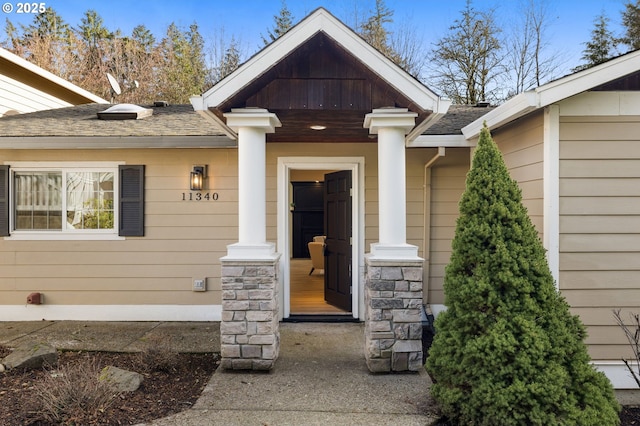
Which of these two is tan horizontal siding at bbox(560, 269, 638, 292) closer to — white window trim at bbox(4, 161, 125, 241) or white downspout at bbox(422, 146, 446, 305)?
white downspout at bbox(422, 146, 446, 305)

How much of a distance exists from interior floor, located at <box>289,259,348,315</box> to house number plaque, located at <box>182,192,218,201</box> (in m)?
1.87

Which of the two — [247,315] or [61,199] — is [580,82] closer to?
[247,315]

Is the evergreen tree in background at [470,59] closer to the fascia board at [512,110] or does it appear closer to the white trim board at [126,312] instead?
the fascia board at [512,110]

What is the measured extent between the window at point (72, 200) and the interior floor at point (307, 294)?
2.40 metres

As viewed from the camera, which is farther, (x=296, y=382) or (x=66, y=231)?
(x=66, y=231)

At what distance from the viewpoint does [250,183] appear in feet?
12.4

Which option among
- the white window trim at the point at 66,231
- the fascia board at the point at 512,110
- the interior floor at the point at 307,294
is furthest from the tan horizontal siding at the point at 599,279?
the white window trim at the point at 66,231

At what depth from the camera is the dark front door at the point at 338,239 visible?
18.0 feet

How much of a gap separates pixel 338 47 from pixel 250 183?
1.46m

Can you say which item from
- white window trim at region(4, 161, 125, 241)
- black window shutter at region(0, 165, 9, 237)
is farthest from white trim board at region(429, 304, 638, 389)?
black window shutter at region(0, 165, 9, 237)

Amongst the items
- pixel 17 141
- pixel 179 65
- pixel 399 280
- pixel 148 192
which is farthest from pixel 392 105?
pixel 179 65

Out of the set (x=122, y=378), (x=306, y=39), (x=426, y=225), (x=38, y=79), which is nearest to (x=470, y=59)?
(x=426, y=225)

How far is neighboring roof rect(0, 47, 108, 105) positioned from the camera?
6.21m

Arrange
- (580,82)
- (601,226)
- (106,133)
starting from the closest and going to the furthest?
(580,82) < (601,226) < (106,133)
